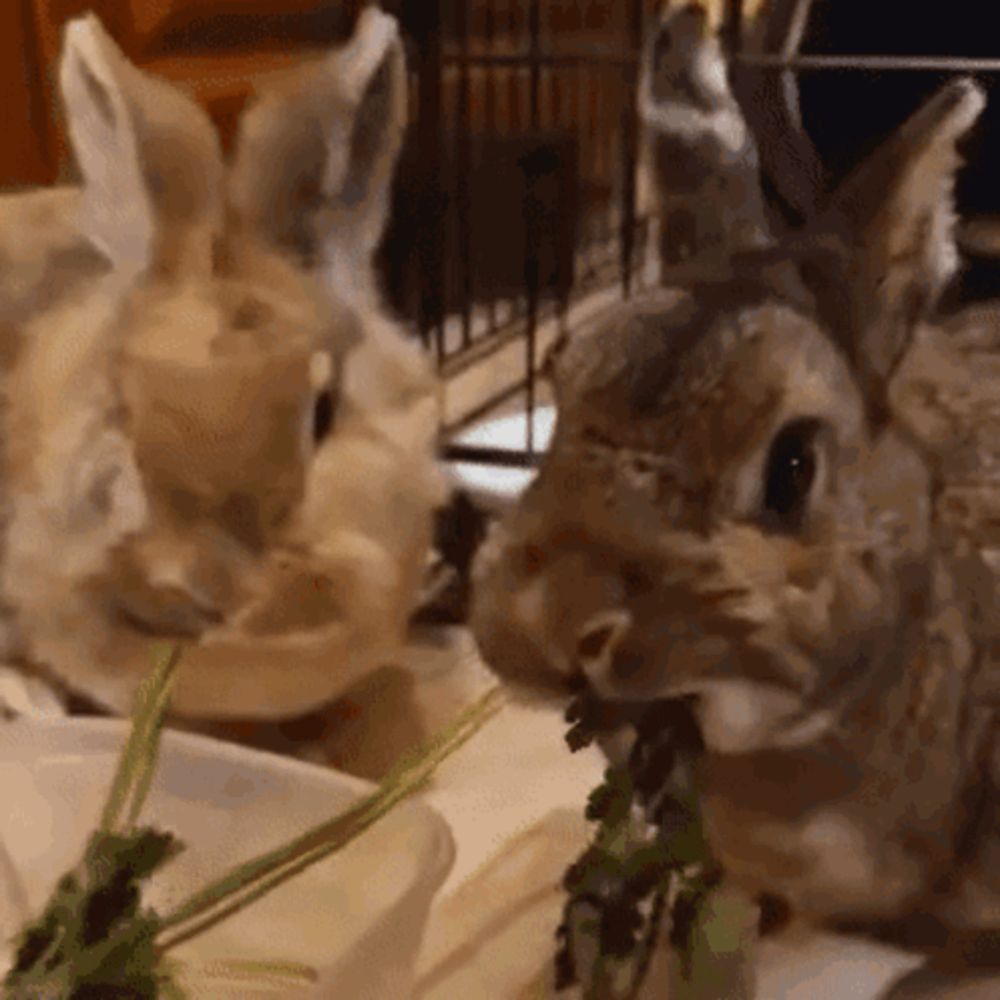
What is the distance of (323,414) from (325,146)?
0.15 m

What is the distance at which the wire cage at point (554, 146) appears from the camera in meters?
0.86

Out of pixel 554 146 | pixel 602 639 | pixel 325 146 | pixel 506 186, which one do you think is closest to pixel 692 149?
pixel 602 639

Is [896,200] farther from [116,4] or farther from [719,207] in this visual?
[116,4]

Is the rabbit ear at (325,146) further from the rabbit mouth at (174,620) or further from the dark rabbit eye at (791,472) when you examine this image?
the dark rabbit eye at (791,472)

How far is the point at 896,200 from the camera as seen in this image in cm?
51

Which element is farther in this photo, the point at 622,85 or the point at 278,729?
the point at 622,85

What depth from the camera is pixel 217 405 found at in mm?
699

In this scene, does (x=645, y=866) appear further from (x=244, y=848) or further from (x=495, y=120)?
(x=495, y=120)

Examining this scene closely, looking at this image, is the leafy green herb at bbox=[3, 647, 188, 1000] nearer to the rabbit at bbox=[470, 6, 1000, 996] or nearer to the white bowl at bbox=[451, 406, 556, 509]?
the rabbit at bbox=[470, 6, 1000, 996]

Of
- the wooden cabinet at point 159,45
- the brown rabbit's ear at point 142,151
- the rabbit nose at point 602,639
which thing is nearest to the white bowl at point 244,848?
the rabbit nose at point 602,639

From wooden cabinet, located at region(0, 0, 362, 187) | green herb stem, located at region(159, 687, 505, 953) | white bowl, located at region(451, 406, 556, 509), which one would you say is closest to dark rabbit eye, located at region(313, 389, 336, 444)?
white bowl, located at region(451, 406, 556, 509)

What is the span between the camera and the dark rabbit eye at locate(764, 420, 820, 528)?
50 cm

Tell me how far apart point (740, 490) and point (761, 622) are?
0.15 ft

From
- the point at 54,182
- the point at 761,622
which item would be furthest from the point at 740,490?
the point at 54,182
